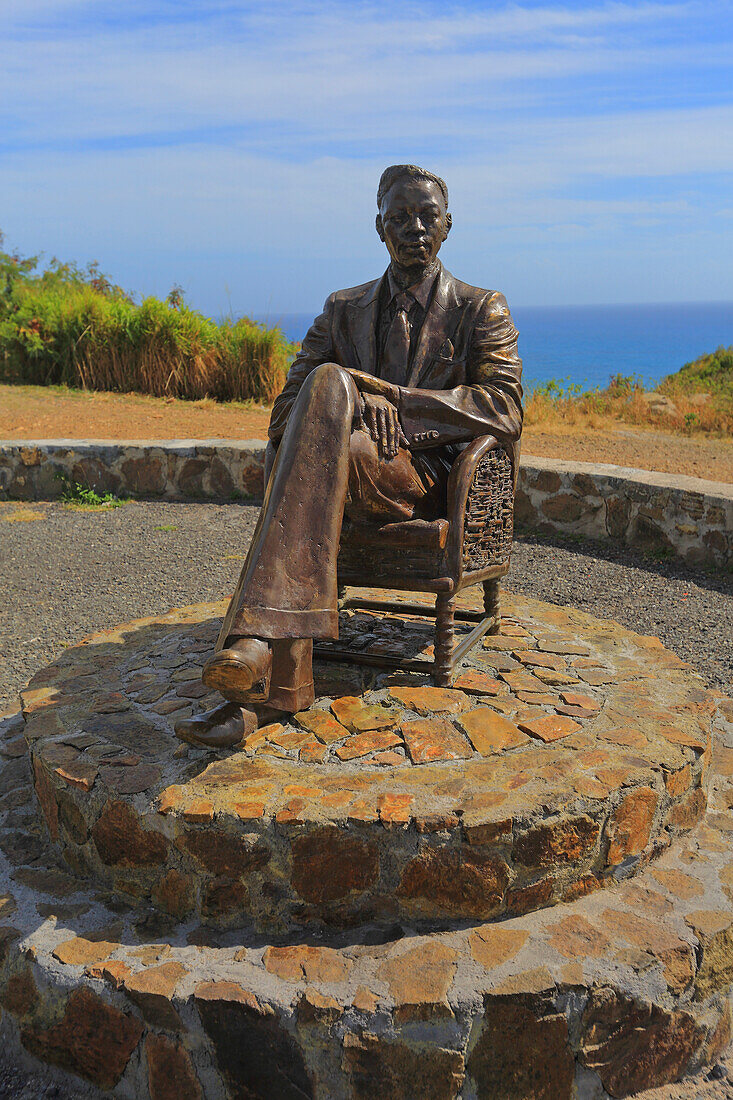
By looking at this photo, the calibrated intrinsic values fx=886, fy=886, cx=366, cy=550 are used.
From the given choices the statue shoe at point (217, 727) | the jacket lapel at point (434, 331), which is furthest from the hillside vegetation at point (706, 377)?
the statue shoe at point (217, 727)

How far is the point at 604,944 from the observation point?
82.7 inches

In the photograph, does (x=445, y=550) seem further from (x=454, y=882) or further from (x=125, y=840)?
(x=125, y=840)

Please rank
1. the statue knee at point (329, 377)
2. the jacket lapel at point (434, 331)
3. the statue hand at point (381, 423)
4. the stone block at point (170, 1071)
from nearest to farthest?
the stone block at point (170, 1071), the statue knee at point (329, 377), the statue hand at point (381, 423), the jacket lapel at point (434, 331)

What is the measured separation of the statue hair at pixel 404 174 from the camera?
2.92m

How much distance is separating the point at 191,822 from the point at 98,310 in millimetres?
9154

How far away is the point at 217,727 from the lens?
2369mm

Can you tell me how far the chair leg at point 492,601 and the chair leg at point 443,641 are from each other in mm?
576

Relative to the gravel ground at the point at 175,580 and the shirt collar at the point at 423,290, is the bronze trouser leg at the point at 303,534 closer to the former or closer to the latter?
the shirt collar at the point at 423,290

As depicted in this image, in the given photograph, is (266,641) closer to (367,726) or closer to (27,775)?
(367,726)

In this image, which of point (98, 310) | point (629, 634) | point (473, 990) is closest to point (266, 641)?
point (473, 990)

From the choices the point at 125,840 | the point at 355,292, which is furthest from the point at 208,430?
the point at 125,840

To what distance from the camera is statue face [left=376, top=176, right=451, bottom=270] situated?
115 inches

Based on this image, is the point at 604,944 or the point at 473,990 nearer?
the point at 473,990

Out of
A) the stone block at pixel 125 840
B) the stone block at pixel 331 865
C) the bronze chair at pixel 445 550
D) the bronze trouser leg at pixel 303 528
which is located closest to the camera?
the stone block at pixel 331 865
